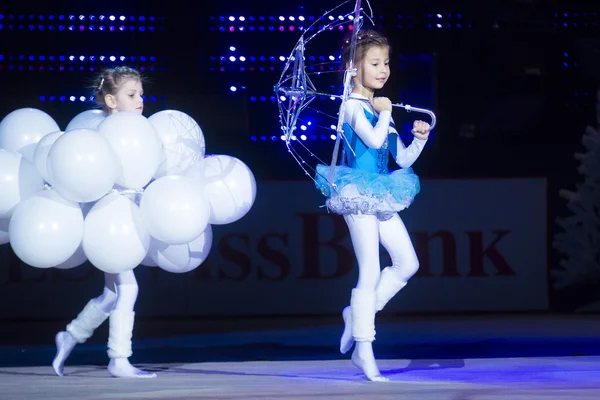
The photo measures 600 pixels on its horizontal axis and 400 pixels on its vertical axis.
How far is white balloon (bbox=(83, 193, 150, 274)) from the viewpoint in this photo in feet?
14.5

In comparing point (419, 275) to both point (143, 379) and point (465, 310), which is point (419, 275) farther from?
point (143, 379)

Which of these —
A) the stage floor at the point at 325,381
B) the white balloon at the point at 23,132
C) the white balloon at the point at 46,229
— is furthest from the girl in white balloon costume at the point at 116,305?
the white balloon at the point at 46,229

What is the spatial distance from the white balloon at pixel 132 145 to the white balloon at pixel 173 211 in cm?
8

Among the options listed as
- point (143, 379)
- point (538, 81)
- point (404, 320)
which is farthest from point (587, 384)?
point (538, 81)

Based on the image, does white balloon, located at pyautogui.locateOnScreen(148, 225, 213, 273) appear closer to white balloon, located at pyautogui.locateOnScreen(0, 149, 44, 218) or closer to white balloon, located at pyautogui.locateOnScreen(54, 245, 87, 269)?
white balloon, located at pyautogui.locateOnScreen(54, 245, 87, 269)

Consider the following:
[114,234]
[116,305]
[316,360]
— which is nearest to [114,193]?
[114,234]

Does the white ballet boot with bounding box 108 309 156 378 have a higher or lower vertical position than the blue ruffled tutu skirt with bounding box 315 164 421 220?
lower

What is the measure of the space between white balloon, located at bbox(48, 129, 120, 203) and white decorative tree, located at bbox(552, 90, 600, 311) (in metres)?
4.56

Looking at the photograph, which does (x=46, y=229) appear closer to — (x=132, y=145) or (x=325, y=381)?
(x=132, y=145)

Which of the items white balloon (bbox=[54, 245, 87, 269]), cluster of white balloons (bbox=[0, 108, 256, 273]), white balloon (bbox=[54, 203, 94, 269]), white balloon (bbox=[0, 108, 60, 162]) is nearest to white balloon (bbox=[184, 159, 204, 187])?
cluster of white balloons (bbox=[0, 108, 256, 273])

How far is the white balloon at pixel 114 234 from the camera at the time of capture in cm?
443

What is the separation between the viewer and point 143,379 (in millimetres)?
4746

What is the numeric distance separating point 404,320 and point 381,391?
365 centimetres

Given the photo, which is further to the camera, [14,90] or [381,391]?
[14,90]
